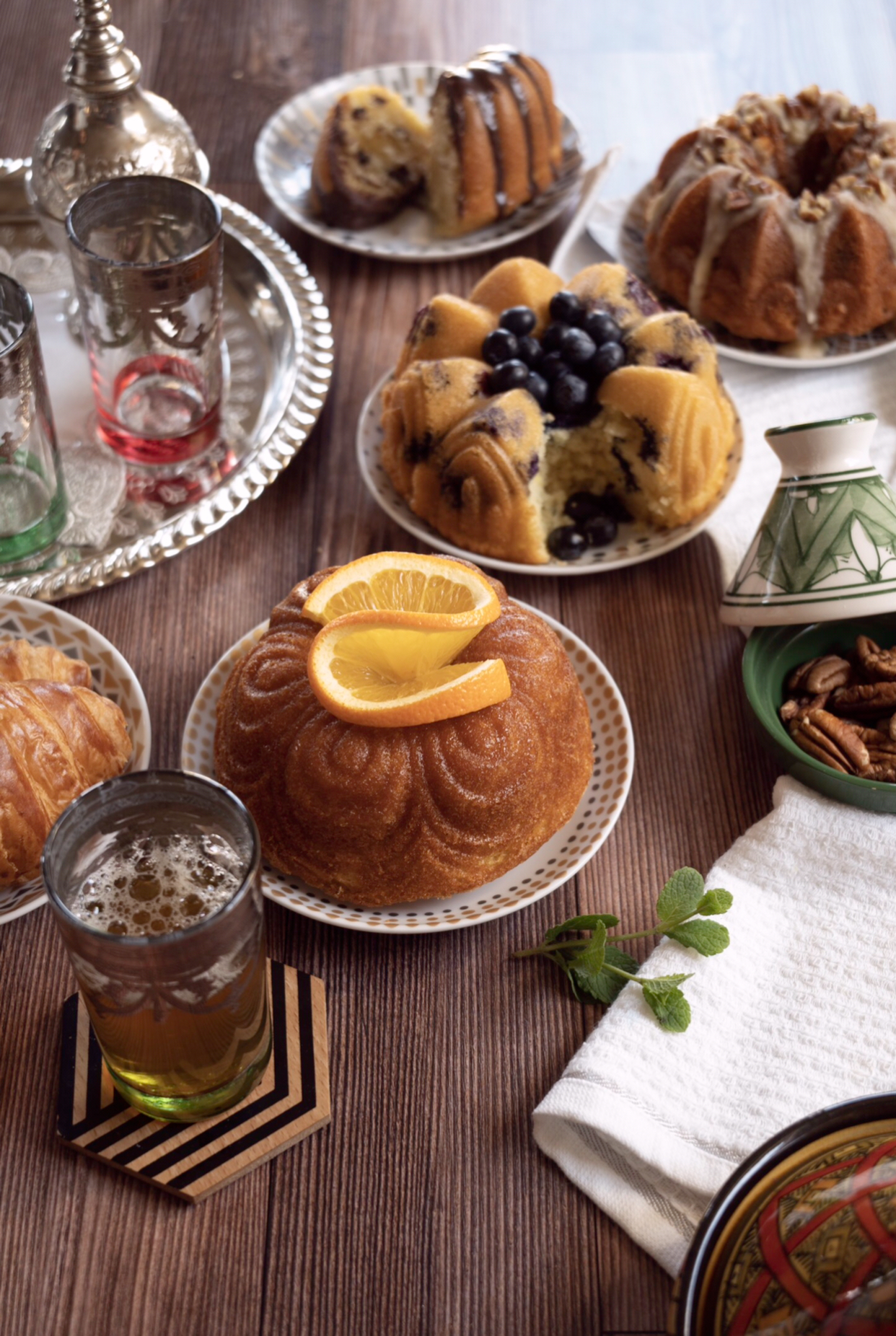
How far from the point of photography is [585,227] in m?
2.10

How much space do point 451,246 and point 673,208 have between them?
1.30 ft

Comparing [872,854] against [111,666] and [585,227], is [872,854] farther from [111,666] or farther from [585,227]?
[585,227]

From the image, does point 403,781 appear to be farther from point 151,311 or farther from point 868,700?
point 151,311

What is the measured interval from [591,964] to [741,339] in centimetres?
116

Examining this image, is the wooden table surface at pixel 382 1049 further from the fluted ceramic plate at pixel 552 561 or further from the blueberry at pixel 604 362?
the blueberry at pixel 604 362

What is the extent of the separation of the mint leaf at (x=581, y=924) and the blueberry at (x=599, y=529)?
0.58 meters

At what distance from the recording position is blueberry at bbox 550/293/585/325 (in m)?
1.65

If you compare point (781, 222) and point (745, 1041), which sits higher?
point (781, 222)

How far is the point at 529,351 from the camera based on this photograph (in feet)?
5.36

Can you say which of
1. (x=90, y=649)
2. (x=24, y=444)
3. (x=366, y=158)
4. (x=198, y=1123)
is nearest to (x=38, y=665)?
(x=90, y=649)

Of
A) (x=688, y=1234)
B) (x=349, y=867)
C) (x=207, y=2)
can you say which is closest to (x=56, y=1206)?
(x=349, y=867)

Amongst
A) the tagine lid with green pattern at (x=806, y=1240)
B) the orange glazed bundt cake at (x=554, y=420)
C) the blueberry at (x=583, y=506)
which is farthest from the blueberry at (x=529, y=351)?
the tagine lid with green pattern at (x=806, y=1240)

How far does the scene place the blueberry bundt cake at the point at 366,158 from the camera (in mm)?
2053

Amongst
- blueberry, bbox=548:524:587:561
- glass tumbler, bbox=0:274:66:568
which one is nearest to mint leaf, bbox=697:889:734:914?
blueberry, bbox=548:524:587:561
